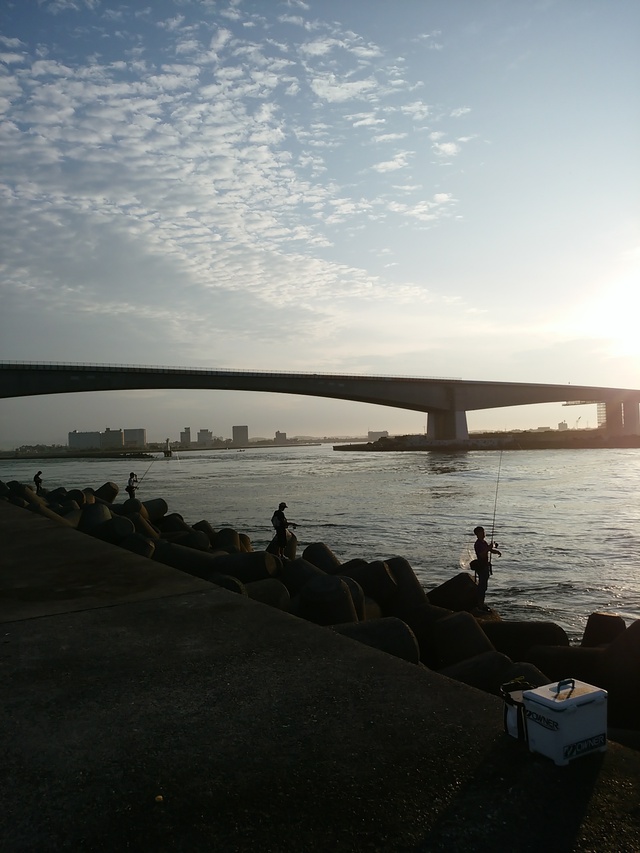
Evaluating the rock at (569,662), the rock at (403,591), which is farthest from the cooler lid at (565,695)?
the rock at (403,591)

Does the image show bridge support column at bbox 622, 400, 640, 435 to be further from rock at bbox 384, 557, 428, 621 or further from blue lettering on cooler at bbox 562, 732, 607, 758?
blue lettering on cooler at bbox 562, 732, 607, 758

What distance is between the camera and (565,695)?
108 inches

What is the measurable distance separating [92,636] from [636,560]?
43.6ft

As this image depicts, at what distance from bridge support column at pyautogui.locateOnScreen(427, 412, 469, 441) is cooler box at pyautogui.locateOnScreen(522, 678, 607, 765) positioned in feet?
262

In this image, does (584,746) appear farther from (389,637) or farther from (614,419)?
(614,419)

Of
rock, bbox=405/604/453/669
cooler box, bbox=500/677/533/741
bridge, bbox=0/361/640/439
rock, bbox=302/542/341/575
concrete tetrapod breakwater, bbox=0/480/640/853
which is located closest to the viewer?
concrete tetrapod breakwater, bbox=0/480/640/853

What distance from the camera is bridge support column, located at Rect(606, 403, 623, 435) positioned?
10681 centimetres

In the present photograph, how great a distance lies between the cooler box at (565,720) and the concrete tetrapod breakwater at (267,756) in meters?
0.06

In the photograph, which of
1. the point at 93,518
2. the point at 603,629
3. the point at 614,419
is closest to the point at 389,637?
the point at 603,629

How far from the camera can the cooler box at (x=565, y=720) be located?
8.84ft

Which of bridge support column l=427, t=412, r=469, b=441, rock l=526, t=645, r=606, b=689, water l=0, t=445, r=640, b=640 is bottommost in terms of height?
water l=0, t=445, r=640, b=640

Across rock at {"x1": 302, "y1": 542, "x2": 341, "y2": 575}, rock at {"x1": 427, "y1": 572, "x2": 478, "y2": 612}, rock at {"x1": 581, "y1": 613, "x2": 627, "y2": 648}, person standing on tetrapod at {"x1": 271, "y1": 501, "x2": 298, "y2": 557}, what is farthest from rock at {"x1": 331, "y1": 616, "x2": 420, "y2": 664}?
person standing on tetrapod at {"x1": 271, "y1": 501, "x2": 298, "y2": 557}

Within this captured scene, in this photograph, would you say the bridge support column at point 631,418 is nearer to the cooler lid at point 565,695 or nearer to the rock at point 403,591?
the rock at point 403,591

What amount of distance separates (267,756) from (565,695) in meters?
1.30
